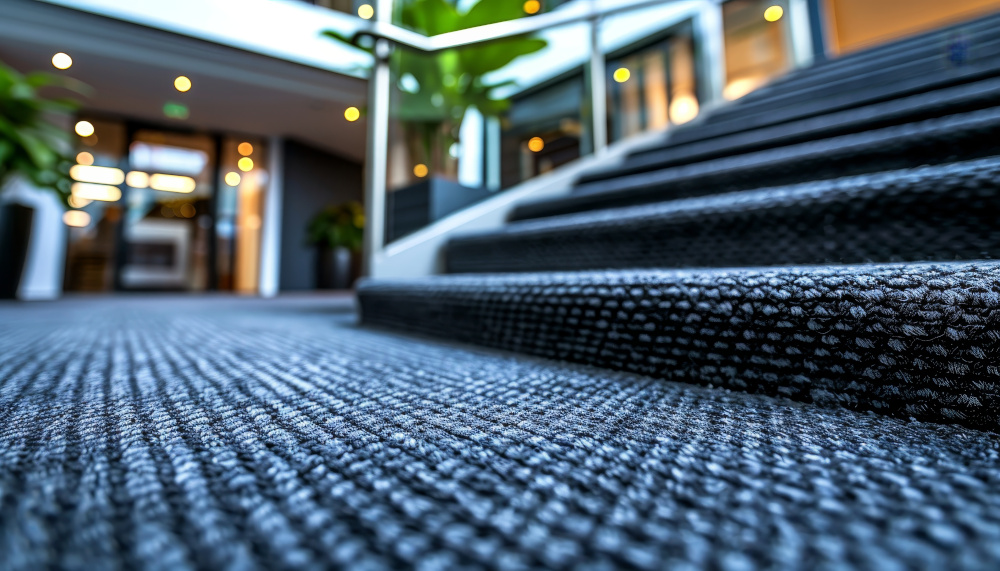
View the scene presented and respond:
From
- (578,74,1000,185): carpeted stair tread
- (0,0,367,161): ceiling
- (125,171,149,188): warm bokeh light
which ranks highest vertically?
(0,0,367,161): ceiling

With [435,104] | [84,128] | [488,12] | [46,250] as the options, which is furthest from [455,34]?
[84,128]

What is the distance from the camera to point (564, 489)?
18 centimetres

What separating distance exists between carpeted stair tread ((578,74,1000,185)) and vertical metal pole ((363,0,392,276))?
1.79 feet

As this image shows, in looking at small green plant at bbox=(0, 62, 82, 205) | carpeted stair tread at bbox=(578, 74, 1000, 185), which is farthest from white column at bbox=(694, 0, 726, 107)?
small green plant at bbox=(0, 62, 82, 205)

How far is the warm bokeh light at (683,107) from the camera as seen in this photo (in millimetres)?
1800

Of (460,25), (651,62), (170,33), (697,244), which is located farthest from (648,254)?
(170,33)

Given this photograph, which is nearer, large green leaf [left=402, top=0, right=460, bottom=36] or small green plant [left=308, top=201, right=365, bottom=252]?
large green leaf [left=402, top=0, right=460, bottom=36]

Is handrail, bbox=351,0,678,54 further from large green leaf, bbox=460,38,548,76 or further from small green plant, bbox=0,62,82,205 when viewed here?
small green plant, bbox=0,62,82,205

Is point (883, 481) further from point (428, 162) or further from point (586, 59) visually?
point (586, 59)

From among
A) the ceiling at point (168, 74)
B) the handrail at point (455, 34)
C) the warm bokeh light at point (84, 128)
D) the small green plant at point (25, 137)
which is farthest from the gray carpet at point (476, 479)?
the warm bokeh light at point (84, 128)

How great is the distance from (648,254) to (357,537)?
579 millimetres

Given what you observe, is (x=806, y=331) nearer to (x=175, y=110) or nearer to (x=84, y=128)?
(x=175, y=110)

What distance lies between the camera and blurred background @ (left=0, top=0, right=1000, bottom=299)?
44.4 inches

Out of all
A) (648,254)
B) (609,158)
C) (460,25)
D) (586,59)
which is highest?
(460,25)
